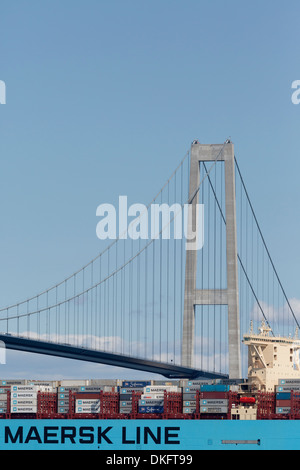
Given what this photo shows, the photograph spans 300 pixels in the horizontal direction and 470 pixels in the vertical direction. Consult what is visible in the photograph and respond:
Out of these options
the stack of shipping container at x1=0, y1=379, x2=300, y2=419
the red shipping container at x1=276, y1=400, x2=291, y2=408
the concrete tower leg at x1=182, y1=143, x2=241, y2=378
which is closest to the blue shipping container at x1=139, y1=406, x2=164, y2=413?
the stack of shipping container at x1=0, y1=379, x2=300, y2=419

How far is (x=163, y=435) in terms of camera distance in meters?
56.1

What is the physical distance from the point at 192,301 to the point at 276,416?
17.2 metres

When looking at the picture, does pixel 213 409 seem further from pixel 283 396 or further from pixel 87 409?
pixel 87 409

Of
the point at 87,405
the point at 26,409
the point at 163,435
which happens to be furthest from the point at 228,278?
the point at 26,409

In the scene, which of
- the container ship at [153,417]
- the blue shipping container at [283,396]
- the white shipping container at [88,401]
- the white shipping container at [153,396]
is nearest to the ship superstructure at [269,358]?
the container ship at [153,417]

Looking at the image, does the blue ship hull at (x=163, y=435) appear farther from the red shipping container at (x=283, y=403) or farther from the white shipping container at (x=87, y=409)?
the red shipping container at (x=283, y=403)

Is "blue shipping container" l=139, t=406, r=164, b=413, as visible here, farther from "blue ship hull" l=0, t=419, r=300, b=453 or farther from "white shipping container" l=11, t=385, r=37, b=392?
"white shipping container" l=11, t=385, r=37, b=392

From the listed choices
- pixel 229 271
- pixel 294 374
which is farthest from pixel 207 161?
pixel 294 374

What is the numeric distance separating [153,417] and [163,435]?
1.14 meters

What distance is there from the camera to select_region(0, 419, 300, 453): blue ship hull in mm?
55969

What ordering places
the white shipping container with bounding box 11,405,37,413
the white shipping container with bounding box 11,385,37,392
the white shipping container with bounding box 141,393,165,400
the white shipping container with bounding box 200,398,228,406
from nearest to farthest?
the white shipping container with bounding box 200,398,228,406
the white shipping container with bounding box 141,393,165,400
the white shipping container with bounding box 11,405,37,413
the white shipping container with bounding box 11,385,37,392

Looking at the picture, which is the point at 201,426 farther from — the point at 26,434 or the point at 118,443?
the point at 26,434

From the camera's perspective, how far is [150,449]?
185 ft
